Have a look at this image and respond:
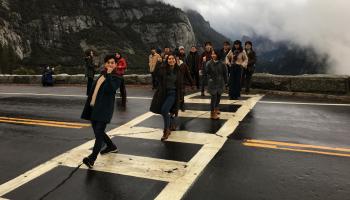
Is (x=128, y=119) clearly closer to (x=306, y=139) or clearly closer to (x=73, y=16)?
(x=306, y=139)

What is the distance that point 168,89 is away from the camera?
837cm

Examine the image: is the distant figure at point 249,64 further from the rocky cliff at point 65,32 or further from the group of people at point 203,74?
the rocky cliff at point 65,32

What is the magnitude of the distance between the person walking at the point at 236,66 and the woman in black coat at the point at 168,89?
15.1 feet

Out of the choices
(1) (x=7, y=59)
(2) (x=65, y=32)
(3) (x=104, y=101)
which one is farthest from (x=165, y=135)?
(2) (x=65, y=32)

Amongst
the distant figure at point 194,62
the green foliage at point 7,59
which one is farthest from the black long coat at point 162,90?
the green foliage at point 7,59

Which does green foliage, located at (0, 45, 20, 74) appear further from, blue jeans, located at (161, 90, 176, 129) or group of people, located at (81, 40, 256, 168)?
blue jeans, located at (161, 90, 176, 129)

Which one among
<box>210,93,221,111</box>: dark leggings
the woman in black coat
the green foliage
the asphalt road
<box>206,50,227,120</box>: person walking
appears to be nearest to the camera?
the asphalt road

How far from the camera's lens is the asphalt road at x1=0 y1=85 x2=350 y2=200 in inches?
212

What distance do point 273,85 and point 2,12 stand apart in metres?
150

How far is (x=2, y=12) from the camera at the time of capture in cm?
14462

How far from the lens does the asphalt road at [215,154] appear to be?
17.7 feet

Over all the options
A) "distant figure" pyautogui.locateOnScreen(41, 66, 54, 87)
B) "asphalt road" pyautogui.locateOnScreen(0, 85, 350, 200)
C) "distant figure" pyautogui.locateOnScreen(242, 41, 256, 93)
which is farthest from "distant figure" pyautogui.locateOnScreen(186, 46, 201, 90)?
"distant figure" pyautogui.locateOnScreen(41, 66, 54, 87)

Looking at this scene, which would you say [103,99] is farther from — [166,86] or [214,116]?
[214,116]

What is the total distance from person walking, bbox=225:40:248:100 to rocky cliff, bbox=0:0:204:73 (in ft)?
405
